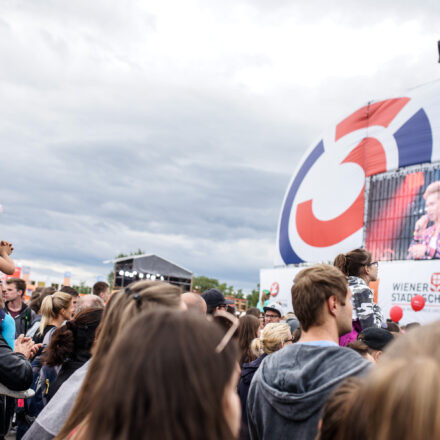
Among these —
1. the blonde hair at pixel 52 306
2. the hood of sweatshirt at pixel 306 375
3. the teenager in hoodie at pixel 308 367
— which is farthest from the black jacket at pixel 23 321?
the hood of sweatshirt at pixel 306 375

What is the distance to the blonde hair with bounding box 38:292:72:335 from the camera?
490 cm

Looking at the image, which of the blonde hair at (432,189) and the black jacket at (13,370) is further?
the blonde hair at (432,189)

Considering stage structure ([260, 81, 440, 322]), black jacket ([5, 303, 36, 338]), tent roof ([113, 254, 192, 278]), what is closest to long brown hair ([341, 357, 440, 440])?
black jacket ([5, 303, 36, 338])

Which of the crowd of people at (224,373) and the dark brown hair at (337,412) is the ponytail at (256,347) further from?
the dark brown hair at (337,412)

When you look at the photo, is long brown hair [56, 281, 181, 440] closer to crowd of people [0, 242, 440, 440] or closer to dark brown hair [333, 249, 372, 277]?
crowd of people [0, 242, 440, 440]

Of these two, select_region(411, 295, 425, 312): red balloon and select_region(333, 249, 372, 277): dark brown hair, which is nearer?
select_region(333, 249, 372, 277): dark brown hair

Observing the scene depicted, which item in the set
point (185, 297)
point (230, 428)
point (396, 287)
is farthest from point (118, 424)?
point (396, 287)

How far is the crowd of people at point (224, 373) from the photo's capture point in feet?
3.14

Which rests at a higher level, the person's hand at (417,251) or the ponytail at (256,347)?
the person's hand at (417,251)

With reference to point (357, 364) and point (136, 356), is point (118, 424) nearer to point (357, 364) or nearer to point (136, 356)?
point (136, 356)

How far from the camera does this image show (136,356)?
3.35 ft

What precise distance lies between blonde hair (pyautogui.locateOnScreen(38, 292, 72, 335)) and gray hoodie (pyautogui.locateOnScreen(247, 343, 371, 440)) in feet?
10.1

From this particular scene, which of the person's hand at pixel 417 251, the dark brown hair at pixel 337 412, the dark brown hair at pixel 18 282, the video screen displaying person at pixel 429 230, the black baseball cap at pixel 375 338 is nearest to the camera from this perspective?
the dark brown hair at pixel 337 412

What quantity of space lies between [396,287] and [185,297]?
39.5 ft
